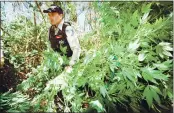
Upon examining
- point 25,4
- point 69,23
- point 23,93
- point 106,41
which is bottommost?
point 23,93

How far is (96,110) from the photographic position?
162cm

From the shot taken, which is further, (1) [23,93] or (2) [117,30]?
(2) [117,30]

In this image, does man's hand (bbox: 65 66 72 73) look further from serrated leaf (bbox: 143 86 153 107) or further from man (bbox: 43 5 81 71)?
serrated leaf (bbox: 143 86 153 107)

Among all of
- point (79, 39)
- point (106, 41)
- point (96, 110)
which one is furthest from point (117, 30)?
point (96, 110)

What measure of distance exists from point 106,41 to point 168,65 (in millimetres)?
370

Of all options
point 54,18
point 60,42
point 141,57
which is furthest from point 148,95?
point 54,18

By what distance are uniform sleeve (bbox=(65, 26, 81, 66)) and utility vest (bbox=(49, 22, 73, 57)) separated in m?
0.02

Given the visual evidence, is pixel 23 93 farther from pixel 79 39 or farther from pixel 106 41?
pixel 106 41

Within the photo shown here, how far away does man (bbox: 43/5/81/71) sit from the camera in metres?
1.65

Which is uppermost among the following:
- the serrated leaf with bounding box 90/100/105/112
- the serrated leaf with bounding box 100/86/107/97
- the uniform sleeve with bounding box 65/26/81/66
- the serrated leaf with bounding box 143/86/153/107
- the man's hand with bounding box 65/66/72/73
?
the uniform sleeve with bounding box 65/26/81/66

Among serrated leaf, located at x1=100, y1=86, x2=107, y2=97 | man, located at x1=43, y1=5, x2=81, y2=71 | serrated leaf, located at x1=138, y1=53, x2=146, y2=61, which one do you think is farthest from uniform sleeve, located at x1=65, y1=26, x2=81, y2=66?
serrated leaf, located at x1=138, y1=53, x2=146, y2=61

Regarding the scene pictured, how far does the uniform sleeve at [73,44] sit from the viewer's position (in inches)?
65.5

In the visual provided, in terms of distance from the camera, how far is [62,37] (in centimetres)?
165

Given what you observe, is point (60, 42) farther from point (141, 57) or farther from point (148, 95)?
point (148, 95)
